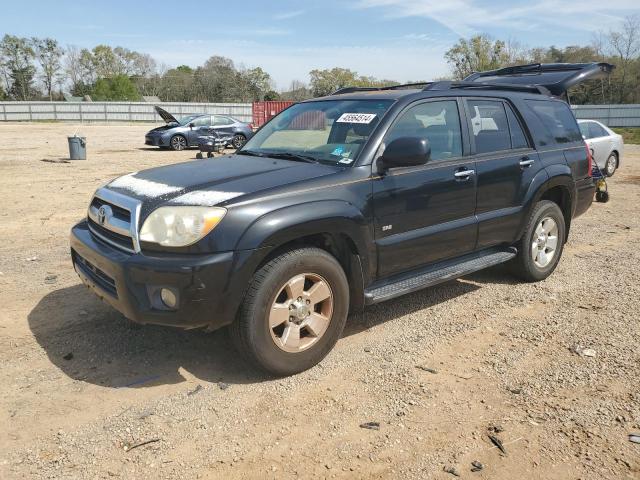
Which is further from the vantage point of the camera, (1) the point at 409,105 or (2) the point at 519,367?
(1) the point at 409,105

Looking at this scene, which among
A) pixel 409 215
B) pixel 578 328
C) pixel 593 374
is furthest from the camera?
pixel 578 328

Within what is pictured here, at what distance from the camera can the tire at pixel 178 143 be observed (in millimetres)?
20516

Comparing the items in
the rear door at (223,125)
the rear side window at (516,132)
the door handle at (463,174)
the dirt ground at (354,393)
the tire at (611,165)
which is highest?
the rear door at (223,125)

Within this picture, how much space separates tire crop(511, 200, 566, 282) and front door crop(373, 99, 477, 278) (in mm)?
889

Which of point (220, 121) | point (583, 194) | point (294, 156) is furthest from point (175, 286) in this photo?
point (220, 121)

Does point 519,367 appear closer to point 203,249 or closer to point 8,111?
point 203,249

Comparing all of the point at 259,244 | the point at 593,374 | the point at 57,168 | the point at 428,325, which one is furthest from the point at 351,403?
the point at 57,168

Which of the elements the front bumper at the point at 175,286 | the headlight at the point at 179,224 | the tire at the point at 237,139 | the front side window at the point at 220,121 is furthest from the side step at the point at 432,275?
the front side window at the point at 220,121

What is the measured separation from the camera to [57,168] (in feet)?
45.9

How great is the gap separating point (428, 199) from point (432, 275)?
0.60 metres

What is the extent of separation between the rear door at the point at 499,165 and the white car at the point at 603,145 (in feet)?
28.1

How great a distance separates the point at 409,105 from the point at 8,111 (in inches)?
1877

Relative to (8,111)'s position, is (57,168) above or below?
below

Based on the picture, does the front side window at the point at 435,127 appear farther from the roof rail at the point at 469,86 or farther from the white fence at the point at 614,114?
the white fence at the point at 614,114
